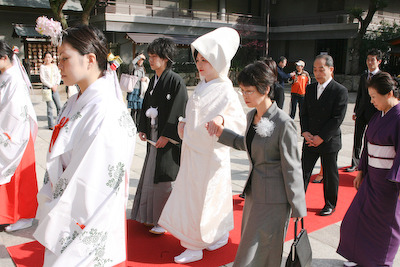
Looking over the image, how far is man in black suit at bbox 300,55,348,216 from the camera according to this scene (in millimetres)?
3869

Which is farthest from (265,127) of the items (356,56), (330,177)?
(356,56)

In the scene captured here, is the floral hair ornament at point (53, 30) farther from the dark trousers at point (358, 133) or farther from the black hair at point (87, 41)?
the dark trousers at point (358, 133)

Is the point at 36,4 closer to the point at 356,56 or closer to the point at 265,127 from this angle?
the point at 356,56

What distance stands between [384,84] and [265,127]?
1.10 m

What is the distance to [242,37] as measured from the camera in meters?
23.8

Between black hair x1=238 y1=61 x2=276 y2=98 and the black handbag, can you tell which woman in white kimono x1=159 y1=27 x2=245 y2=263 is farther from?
the black handbag

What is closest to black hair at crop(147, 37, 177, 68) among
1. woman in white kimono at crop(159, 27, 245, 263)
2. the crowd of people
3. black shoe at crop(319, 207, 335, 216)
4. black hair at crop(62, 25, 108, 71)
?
the crowd of people

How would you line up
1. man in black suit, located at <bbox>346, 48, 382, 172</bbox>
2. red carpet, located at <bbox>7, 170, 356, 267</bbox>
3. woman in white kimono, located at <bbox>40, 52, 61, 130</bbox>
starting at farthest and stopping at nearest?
1. woman in white kimono, located at <bbox>40, 52, 61, 130</bbox>
2. man in black suit, located at <bbox>346, 48, 382, 172</bbox>
3. red carpet, located at <bbox>7, 170, 356, 267</bbox>

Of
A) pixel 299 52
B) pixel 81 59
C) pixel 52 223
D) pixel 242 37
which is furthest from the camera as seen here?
pixel 299 52

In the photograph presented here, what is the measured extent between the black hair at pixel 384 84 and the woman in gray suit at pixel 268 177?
89 cm

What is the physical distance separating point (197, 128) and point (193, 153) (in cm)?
20

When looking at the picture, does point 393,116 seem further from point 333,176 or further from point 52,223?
point 52,223

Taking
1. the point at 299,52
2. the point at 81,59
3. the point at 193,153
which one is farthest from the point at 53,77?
the point at 299,52

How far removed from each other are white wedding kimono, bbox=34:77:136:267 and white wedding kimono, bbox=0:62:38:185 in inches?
68.7
